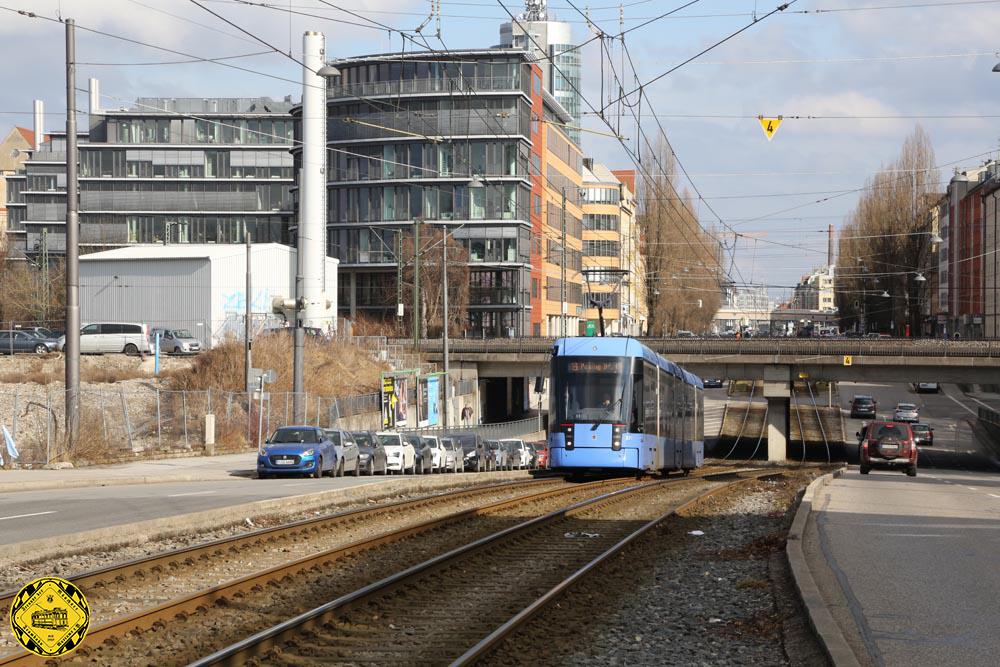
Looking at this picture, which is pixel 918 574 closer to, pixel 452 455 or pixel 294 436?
pixel 294 436

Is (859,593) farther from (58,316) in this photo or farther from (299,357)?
(58,316)

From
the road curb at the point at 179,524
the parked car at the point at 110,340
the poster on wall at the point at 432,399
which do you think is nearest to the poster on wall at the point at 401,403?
the poster on wall at the point at 432,399

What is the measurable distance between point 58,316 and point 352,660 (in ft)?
266

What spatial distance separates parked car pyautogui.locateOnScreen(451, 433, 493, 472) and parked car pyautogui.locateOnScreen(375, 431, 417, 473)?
20.7 ft

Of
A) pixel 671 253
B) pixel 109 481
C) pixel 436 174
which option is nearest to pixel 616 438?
pixel 109 481

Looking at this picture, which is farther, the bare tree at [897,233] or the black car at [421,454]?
the bare tree at [897,233]

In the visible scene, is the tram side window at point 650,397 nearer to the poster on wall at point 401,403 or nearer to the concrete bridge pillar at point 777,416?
the poster on wall at point 401,403

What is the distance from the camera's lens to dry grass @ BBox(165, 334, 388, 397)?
4931cm

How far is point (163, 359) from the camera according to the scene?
58531 millimetres

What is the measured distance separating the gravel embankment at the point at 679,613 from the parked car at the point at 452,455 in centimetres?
2646

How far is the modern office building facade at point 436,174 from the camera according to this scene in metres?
89.4

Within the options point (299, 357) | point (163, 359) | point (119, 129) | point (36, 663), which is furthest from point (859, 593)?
point (119, 129)

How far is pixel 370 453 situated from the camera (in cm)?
3725

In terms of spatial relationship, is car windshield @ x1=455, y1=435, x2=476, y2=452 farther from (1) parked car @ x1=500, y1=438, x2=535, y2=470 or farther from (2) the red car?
(2) the red car
